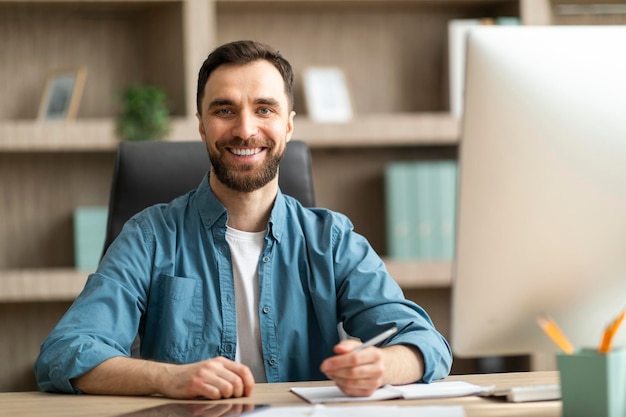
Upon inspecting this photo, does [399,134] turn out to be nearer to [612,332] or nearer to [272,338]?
[272,338]

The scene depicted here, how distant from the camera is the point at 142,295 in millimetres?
1606

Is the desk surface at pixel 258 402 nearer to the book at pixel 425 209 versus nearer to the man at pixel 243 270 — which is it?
the man at pixel 243 270

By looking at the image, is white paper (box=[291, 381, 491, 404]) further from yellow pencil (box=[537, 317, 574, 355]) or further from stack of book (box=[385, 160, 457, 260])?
stack of book (box=[385, 160, 457, 260])

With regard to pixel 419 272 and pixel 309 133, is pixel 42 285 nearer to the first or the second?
pixel 309 133

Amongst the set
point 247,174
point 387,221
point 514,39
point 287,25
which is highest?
point 287,25

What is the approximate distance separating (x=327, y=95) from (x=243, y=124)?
152 centimetres

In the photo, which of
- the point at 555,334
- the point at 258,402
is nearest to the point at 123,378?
the point at 258,402

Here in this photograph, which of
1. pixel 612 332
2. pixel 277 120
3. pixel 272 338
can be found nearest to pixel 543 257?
pixel 612 332

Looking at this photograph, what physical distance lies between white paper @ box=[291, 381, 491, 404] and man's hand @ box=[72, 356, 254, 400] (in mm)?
89

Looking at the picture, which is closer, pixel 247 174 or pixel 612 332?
pixel 612 332

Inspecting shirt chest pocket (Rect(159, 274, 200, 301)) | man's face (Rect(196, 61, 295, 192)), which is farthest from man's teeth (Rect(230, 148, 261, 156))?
shirt chest pocket (Rect(159, 274, 200, 301))

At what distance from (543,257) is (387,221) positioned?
2.19 metres

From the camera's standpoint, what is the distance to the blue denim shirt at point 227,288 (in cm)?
158

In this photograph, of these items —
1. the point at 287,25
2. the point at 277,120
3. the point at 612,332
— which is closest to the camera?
the point at 612,332
